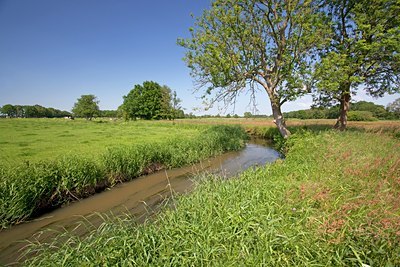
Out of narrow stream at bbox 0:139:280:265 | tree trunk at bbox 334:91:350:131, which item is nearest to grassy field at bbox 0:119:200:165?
narrow stream at bbox 0:139:280:265

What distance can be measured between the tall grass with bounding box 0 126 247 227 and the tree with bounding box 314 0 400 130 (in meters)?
11.4

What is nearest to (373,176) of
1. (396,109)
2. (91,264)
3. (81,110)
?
(91,264)

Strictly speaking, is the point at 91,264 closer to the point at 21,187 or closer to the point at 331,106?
the point at 21,187

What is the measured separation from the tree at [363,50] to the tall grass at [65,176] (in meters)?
11.4

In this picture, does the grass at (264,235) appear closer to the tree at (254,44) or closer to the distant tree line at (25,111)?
the tree at (254,44)

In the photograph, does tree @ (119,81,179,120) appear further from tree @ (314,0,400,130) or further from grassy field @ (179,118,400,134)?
tree @ (314,0,400,130)

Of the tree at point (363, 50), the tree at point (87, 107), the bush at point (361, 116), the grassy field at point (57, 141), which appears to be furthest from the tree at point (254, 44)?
the tree at point (87, 107)

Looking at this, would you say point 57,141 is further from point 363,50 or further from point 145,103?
point 145,103

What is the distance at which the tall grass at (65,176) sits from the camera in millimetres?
6422

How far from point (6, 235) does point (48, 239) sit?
1270 mm

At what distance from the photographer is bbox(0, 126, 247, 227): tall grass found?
6422 mm

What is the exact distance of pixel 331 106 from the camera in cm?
1888

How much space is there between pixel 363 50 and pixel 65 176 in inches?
776

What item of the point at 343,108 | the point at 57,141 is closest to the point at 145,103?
the point at 57,141
